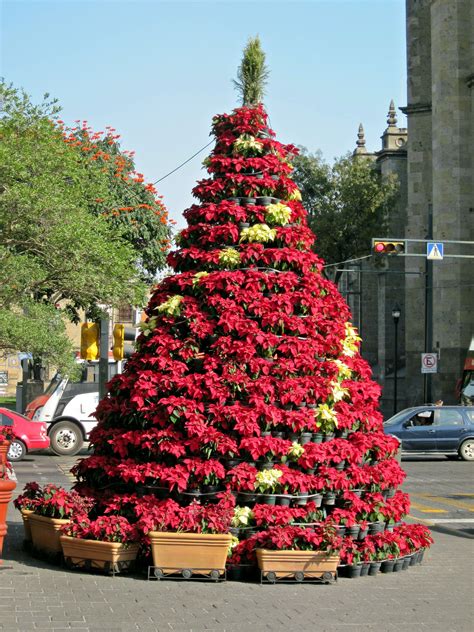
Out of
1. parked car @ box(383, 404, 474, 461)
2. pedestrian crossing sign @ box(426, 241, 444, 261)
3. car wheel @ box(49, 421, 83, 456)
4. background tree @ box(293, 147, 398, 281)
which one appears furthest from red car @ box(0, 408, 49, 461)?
background tree @ box(293, 147, 398, 281)

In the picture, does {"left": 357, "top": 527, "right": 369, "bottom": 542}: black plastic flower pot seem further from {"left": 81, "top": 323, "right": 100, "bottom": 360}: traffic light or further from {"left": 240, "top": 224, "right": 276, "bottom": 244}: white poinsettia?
{"left": 81, "top": 323, "right": 100, "bottom": 360}: traffic light

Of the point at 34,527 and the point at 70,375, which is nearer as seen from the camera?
the point at 34,527

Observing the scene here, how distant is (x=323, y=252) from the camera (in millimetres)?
59531

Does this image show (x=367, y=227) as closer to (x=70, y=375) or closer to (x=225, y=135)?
(x=70, y=375)

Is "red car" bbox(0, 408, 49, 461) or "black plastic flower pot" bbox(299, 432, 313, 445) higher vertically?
"black plastic flower pot" bbox(299, 432, 313, 445)

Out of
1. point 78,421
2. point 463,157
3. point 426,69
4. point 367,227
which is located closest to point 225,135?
point 78,421

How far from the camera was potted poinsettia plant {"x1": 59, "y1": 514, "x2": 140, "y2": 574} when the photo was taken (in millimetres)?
10695

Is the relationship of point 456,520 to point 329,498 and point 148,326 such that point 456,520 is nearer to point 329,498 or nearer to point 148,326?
point 329,498

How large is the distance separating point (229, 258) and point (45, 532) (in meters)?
3.23

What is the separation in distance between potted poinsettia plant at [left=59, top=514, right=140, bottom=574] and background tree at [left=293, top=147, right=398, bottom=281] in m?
47.9

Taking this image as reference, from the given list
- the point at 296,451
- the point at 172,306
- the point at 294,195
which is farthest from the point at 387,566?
the point at 294,195

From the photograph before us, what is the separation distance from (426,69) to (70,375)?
38.9 meters

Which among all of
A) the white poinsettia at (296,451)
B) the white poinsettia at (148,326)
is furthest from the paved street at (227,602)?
the white poinsettia at (148,326)

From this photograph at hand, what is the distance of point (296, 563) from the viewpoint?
10625 mm
